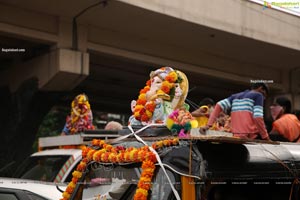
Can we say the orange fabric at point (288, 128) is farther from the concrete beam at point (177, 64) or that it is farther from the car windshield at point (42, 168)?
the concrete beam at point (177, 64)

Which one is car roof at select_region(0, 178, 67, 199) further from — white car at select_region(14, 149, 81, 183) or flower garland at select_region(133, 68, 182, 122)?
flower garland at select_region(133, 68, 182, 122)

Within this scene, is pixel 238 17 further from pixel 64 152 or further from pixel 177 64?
pixel 64 152

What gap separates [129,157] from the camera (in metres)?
3.45

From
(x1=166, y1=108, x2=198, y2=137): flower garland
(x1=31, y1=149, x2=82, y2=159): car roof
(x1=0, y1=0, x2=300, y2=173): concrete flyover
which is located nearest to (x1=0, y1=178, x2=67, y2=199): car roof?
(x1=31, y1=149, x2=82, y2=159): car roof

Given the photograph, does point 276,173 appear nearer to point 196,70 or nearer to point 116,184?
point 116,184

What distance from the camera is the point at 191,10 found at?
1243 cm

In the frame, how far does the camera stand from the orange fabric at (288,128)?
20.4 ft

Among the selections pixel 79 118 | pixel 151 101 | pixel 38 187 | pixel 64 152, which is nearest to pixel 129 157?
pixel 151 101

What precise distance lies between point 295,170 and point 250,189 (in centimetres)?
41

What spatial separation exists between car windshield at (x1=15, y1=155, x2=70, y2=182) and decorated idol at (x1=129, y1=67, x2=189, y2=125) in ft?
10.3

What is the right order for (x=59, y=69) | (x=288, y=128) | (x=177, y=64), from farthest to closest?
(x=177, y=64), (x=59, y=69), (x=288, y=128)

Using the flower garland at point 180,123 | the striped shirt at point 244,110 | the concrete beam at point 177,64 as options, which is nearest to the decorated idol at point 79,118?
the striped shirt at point 244,110

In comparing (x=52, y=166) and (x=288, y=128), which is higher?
(x=288, y=128)

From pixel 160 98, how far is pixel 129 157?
2.51 feet
